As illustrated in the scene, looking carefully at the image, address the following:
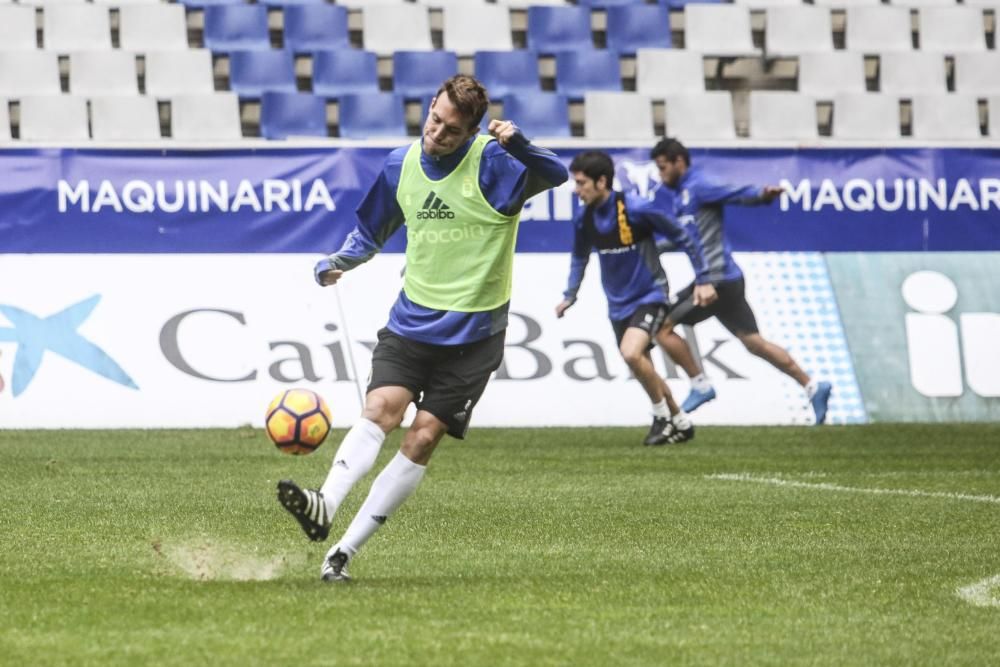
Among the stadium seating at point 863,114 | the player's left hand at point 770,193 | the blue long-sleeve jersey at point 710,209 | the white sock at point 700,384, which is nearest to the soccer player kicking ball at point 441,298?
the player's left hand at point 770,193

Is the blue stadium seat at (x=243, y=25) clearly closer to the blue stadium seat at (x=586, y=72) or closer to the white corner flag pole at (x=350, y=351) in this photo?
the blue stadium seat at (x=586, y=72)

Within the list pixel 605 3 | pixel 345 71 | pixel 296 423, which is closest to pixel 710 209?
pixel 345 71

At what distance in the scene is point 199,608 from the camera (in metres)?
6.18

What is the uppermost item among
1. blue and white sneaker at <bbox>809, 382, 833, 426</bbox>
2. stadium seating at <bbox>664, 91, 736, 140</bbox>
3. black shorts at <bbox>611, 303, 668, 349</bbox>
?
stadium seating at <bbox>664, 91, 736, 140</bbox>

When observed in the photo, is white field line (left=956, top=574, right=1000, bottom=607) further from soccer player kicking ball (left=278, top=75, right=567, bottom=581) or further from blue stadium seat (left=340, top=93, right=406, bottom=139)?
blue stadium seat (left=340, top=93, right=406, bottom=139)

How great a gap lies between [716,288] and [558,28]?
5620 millimetres

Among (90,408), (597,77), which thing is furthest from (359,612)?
(597,77)

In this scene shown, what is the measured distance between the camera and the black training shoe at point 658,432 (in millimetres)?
14016

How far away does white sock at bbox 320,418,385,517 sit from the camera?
22.4ft

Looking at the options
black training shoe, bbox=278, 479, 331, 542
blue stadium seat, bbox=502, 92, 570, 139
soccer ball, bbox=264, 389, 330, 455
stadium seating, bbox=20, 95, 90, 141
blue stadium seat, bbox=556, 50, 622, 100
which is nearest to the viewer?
black training shoe, bbox=278, 479, 331, 542

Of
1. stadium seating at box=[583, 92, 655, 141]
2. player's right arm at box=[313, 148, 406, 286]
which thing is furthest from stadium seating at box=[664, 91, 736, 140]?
player's right arm at box=[313, 148, 406, 286]

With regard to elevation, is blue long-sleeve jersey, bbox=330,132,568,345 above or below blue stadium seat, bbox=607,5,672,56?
above

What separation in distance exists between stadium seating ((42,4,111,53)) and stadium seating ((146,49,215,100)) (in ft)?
2.06

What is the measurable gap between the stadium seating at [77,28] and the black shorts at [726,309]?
721 centimetres
